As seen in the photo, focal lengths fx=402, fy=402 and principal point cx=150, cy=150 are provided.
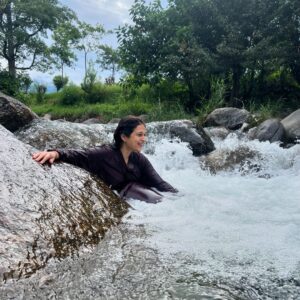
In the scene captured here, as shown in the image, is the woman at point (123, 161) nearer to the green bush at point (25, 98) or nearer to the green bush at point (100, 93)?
the green bush at point (100, 93)

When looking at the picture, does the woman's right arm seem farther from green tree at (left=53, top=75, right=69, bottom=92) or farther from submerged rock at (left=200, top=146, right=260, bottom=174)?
green tree at (left=53, top=75, right=69, bottom=92)

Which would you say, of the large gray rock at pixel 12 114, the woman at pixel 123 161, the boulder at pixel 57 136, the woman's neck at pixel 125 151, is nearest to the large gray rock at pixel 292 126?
the boulder at pixel 57 136

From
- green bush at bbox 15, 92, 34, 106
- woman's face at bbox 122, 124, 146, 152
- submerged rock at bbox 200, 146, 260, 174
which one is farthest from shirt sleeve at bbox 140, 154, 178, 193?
green bush at bbox 15, 92, 34, 106

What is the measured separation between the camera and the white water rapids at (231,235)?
2.02 m

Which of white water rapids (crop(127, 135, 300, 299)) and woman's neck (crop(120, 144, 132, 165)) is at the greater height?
woman's neck (crop(120, 144, 132, 165))

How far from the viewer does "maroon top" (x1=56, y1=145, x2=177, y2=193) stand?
3.49m

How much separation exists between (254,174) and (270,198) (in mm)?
2417

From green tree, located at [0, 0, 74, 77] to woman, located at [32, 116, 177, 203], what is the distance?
21732 mm

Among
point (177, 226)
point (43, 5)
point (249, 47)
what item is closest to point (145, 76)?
point (249, 47)

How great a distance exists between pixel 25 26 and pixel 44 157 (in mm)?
24101

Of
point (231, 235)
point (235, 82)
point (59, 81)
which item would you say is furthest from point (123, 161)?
point (59, 81)

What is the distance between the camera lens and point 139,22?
1755 cm

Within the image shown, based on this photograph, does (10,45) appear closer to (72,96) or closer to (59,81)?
(59,81)

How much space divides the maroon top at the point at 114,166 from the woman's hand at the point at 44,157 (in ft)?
0.72
